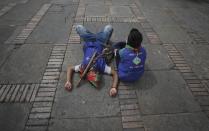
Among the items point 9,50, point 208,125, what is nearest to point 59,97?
point 9,50

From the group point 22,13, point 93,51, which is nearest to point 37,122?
point 93,51

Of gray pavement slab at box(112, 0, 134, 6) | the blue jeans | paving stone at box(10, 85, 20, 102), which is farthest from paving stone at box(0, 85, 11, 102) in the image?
gray pavement slab at box(112, 0, 134, 6)

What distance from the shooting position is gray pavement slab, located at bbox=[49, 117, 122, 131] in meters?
3.32

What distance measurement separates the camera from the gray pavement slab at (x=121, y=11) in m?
7.03

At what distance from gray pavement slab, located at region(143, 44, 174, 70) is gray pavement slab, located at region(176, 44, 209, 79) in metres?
0.42

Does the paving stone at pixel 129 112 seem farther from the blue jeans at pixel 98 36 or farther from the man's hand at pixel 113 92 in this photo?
the blue jeans at pixel 98 36

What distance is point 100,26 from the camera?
20.4ft

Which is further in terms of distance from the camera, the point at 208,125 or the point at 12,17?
the point at 12,17

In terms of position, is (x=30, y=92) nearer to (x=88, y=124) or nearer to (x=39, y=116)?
(x=39, y=116)

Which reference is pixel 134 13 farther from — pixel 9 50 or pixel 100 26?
pixel 9 50

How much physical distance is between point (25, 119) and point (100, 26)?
139 inches

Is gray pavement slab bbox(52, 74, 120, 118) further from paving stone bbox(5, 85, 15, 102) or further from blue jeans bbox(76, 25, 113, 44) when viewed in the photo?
blue jeans bbox(76, 25, 113, 44)

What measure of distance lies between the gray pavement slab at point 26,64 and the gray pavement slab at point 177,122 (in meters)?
2.13

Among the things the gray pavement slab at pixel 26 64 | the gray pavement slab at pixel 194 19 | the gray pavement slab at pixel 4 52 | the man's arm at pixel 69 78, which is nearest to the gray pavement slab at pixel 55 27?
the gray pavement slab at pixel 26 64
